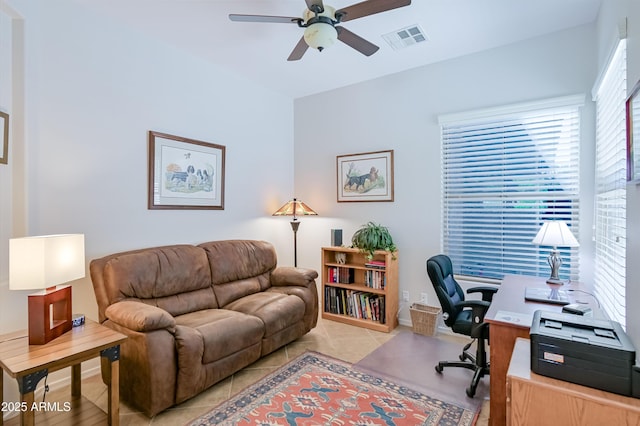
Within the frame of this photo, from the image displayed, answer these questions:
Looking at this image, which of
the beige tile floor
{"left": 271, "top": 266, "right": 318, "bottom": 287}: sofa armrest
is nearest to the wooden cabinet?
the beige tile floor

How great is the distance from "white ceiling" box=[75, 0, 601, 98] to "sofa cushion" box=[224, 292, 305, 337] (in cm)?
241

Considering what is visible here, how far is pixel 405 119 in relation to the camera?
3.67m

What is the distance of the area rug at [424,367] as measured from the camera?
2279mm

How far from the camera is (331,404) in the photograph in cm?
215

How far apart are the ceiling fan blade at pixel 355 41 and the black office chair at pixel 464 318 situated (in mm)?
1755

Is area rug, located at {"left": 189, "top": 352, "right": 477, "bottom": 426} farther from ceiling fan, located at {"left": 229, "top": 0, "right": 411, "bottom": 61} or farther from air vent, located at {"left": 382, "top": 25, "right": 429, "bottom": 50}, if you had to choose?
air vent, located at {"left": 382, "top": 25, "right": 429, "bottom": 50}

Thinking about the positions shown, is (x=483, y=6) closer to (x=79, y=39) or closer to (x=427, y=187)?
(x=427, y=187)

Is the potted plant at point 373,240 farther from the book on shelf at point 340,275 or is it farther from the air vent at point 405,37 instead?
the air vent at point 405,37

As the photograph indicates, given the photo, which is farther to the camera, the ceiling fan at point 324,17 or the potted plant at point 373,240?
the potted plant at point 373,240

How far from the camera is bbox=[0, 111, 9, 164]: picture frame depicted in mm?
2053

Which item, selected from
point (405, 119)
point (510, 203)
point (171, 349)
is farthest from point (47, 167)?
point (510, 203)

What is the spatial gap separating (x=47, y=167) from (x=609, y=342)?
336 cm

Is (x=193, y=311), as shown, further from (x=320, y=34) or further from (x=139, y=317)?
(x=320, y=34)

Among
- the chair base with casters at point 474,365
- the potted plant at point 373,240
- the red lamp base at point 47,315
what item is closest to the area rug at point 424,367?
the chair base with casters at point 474,365
